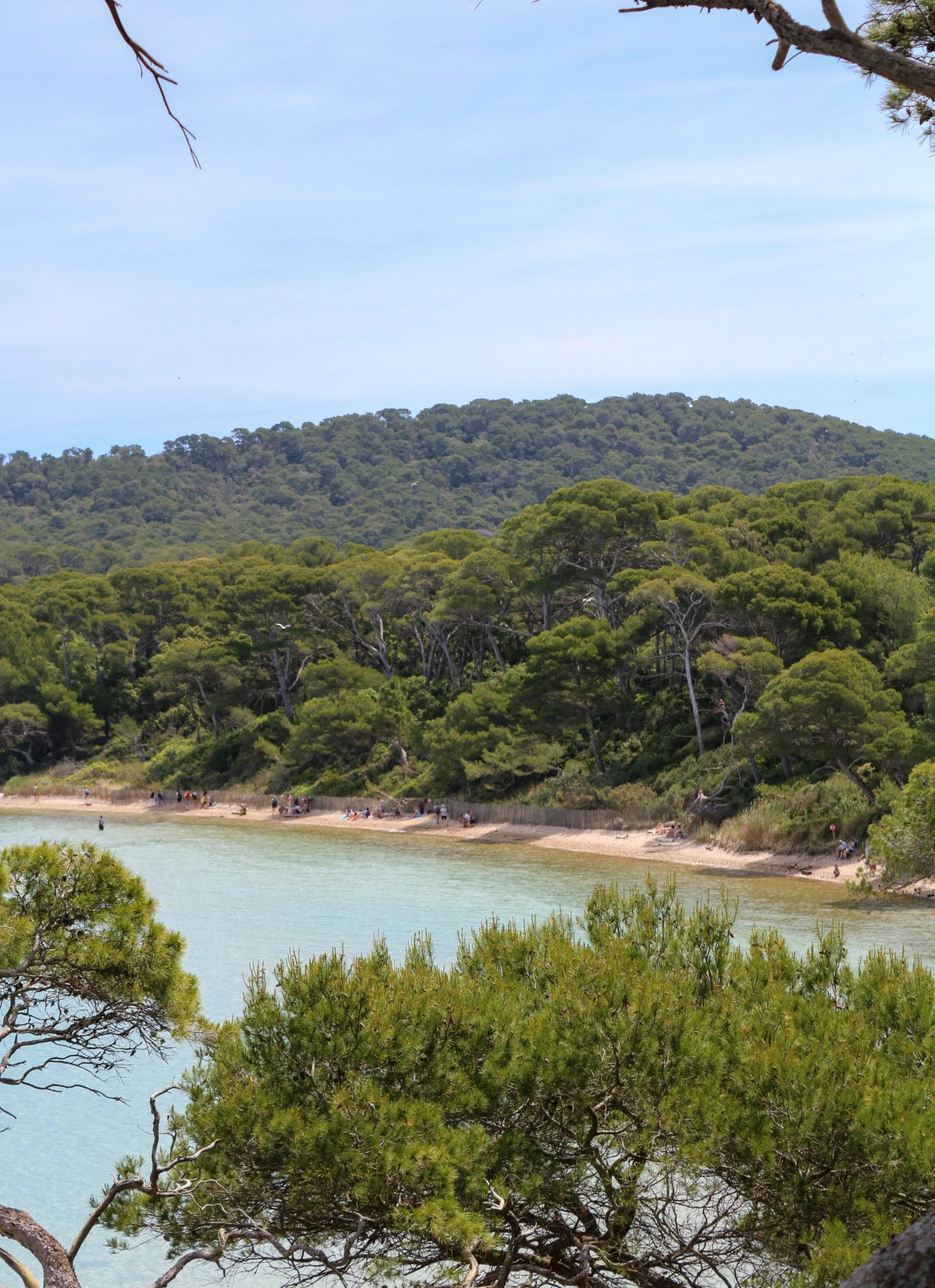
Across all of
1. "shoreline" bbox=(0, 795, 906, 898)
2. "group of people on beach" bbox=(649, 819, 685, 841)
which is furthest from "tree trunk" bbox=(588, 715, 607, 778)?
"group of people on beach" bbox=(649, 819, 685, 841)

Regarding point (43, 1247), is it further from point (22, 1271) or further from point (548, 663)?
point (548, 663)

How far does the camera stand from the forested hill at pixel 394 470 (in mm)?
86312

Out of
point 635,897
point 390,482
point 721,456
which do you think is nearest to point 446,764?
point 635,897

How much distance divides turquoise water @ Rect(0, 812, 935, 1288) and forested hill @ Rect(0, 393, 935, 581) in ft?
149

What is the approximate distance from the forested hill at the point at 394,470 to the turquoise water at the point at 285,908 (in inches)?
1790

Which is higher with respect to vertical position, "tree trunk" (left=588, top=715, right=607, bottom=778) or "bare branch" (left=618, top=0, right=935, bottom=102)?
"bare branch" (left=618, top=0, right=935, bottom=102)

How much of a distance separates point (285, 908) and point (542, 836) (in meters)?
9.68

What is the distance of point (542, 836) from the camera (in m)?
32.7

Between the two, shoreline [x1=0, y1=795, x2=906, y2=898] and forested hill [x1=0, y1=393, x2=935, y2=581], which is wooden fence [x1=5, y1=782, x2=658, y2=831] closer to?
shoreline [x1=0, y1=795, x2=906, y2=898]

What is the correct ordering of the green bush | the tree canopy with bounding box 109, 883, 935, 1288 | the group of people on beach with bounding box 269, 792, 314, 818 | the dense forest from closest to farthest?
the tree canopy with bounding box 109, 883, 935, 1288
the green bush
the dense forest
the group of people on beach with bounding box 269, 792, 314, 818

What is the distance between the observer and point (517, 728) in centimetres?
3525

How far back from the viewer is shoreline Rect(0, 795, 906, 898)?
2553 centimetres

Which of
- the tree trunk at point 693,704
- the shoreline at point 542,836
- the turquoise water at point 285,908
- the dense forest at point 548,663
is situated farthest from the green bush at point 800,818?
the tree trunk at point 693,704

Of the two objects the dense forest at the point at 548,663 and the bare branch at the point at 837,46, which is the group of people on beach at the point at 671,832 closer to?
the dense forest at the point at 548,663
